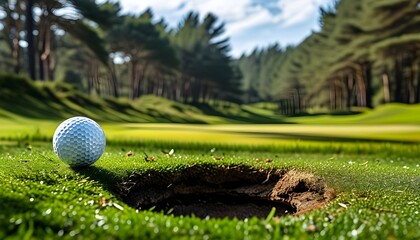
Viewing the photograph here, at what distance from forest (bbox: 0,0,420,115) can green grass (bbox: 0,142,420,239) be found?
3511cm

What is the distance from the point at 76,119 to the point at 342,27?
5973 cm

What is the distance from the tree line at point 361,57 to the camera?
47716 mm

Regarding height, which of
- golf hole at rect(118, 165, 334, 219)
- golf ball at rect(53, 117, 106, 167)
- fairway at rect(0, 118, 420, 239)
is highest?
golf ball at rect(53, 117, 106, 167)

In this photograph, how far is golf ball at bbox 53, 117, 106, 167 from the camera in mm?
7043

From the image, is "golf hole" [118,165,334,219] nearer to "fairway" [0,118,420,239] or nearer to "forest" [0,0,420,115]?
"fairway" [0,118,420,239]

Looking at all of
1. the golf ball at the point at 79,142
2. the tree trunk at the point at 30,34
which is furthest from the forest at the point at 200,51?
the golf ball at the point at 79,142

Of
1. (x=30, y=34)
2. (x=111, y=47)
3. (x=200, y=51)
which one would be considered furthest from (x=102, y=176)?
(x=200, y=51)

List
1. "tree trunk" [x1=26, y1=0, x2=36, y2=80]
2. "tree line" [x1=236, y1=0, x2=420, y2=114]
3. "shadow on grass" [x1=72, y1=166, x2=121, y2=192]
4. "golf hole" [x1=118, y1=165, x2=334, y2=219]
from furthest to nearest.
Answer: "tree line" [x1=236, y1=0, x2=420, y2=114] → "tree trunk" [x1=26, y1=0, x2=36, y2=80] → "golf hole" [x1=118, y1=165, x2=334, y2=219] → "shadow on grass" [x1=72, y1=166, x2=121, y2=192]

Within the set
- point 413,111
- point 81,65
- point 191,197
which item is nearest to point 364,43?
point 413,111

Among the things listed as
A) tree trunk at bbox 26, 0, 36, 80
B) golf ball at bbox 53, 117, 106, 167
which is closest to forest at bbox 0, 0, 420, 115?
tree trunk at bbox 26, 0, 36, 80

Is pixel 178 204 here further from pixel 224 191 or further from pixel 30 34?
pixel 30 34

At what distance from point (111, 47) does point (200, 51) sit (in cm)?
2666

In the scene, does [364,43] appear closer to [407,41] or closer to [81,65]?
[407,41]

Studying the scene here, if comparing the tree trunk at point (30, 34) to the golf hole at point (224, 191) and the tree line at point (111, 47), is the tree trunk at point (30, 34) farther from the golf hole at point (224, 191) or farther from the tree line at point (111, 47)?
the golf hole at point (224, 191)
